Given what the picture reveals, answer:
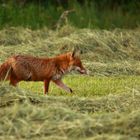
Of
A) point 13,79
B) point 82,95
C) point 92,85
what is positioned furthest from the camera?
point 92,85

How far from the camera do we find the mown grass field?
8492mm

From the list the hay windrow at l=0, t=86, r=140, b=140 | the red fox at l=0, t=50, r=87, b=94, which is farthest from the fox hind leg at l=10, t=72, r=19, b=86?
the hay windrow at l=0, t=86, r=140, b=140

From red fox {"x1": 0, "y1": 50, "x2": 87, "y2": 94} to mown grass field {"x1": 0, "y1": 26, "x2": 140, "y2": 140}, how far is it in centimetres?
31

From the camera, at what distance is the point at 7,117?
8.83 m

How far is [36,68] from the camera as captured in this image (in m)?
12.7

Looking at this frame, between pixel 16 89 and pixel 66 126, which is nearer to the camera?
pixel 66 126

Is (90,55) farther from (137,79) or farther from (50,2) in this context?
(50,2)

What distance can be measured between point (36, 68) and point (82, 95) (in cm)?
101

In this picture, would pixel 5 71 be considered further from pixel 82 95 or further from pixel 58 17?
pixel 58 17

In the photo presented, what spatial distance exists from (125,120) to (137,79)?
608 cm

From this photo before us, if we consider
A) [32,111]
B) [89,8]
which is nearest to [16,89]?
[32,111]

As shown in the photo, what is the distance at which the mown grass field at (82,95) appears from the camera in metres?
8.49

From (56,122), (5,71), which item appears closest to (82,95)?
(5,71)

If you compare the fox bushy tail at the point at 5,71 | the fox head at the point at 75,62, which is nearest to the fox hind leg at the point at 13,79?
the fox bushy tail at the point at 5,71
